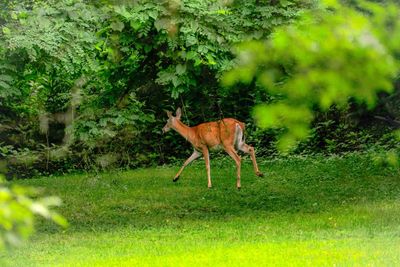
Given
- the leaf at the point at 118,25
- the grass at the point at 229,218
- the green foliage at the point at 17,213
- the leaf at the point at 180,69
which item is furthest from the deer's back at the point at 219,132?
the green foliage at the point at 17,213

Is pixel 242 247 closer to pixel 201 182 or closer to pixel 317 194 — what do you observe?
pixel 317 194

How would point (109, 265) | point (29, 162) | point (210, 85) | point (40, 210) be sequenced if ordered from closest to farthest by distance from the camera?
1. point (40, 210)
2. point (109, 265)
3. point (210, 85)
4. point (29, 162)

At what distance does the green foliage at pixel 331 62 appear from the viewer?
10.3ft

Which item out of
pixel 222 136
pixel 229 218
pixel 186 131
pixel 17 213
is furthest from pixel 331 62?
pixel 186 131

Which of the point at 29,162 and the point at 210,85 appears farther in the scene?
the point at 29,162

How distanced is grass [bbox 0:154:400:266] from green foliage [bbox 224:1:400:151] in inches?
206

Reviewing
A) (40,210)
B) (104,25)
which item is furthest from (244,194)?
(40,210)

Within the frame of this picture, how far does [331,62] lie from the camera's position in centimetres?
319

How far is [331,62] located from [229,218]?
9.52 meters

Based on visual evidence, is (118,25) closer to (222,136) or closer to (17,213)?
(222,136)

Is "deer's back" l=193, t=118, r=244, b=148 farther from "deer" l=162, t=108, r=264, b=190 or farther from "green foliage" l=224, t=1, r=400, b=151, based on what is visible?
"green foliage" l=224, t=1, r=400, b=151

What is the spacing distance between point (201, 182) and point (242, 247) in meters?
6.87

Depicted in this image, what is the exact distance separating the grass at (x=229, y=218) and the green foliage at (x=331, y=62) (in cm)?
523

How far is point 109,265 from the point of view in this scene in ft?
29.5
